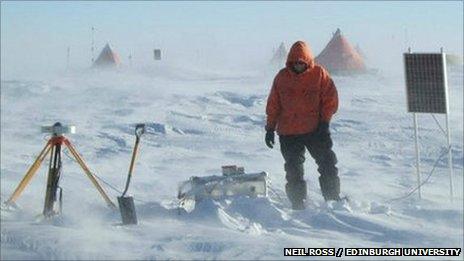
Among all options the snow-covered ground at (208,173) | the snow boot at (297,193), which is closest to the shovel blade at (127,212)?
the snow-covered ground at (208,173)

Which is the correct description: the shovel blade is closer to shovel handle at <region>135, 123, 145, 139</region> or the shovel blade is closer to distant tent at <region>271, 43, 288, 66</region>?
shovel handle at <region>135, 123, 145, 139</region>

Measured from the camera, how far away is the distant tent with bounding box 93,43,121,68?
26.5 m

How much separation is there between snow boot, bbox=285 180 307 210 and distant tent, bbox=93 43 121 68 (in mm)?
22371

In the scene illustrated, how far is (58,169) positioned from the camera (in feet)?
14.7

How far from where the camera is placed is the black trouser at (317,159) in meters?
4.86

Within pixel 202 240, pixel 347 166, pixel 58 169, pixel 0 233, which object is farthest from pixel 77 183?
pixel 347 166

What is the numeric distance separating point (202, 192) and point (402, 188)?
2.13 m

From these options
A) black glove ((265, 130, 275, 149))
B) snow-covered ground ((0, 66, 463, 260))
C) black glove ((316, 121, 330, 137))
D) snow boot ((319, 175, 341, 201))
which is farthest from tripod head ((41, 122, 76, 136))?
snow boot ((319, 175, 341, 201))

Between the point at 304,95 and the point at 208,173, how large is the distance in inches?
90.8

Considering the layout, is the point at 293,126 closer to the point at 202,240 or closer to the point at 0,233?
the point at 202,240

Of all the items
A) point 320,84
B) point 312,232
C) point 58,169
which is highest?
point 320,84
